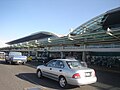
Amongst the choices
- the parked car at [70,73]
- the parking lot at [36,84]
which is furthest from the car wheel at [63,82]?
the parking lot at [36,84]

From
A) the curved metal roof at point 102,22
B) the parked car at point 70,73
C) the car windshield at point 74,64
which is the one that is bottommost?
the parked car at point 70,73

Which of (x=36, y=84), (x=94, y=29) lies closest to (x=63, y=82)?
(x=36, y=84)

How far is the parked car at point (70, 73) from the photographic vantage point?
9180 millimetres

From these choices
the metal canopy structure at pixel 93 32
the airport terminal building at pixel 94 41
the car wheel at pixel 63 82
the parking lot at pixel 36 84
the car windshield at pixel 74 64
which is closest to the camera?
the parking lot at pixel 36 84

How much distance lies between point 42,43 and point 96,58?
11495 millimetres

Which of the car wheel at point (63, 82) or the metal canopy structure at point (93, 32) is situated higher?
the metal canopy structure at point (93, 32)

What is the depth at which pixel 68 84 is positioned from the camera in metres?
9.97

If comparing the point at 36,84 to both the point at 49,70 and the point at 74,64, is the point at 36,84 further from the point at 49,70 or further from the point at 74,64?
the point at 74,64

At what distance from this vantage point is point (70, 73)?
9.32 m

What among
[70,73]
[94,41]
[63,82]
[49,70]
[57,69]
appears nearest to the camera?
[70,73]

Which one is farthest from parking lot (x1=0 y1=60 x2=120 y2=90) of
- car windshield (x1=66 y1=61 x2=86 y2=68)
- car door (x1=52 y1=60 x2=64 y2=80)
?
car windshield (x1=66 y1=61 x2=86 y2=68)

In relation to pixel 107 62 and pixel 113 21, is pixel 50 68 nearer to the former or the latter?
pixel 107 62

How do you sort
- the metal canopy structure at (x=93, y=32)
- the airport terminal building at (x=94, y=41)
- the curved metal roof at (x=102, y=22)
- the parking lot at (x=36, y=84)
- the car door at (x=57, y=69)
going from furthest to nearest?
the curved metal roof at (x=102, y=22) < the metal canopy structure at (x=93, y=32) < the airport terminal building at (x=94, y=41) < the car door at (x=57, y=69) < the parking lot at (x=36, y=84)

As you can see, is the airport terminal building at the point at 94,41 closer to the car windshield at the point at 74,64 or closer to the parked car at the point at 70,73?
the car windshield at the point at 74,64
